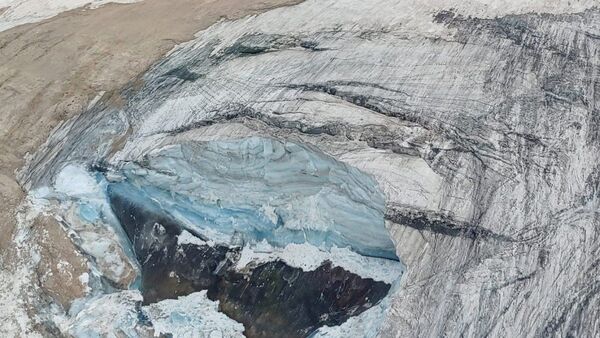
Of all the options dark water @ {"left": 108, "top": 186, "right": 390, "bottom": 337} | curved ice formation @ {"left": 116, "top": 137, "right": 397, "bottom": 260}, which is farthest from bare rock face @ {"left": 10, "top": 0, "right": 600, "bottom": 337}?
dark water @ {"left": 108, "top": 186, "right": 390, "bottom": 337}

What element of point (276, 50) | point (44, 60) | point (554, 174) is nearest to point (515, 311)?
point (554, 174)

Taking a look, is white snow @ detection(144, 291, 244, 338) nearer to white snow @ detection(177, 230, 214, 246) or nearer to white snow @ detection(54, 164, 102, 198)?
white snow @ detection(177, 230, 214, 246)

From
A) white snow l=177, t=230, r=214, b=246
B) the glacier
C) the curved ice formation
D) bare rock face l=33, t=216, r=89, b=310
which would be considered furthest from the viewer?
white snow l=177, t=230, r=214, b=246

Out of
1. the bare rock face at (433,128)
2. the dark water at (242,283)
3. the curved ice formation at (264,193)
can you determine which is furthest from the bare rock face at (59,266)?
the curved ice formation at (264,193)

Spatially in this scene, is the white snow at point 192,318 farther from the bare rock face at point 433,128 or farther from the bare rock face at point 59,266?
the bare rock face at point 433,128

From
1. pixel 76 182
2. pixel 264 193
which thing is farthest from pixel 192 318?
pixel 76 182

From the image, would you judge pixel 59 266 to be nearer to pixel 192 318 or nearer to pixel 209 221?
pixel 192 318

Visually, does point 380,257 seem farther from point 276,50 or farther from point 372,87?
point 276,50
